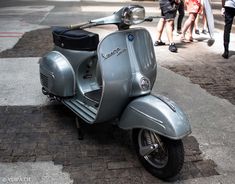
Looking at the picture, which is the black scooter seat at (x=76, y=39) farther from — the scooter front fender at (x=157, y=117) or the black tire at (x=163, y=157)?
the black tire at (x=163, y=157)

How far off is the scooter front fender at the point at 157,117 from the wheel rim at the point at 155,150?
15 centimetres

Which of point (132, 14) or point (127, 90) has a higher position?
point (132, 14)

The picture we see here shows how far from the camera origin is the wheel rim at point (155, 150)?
336 cm

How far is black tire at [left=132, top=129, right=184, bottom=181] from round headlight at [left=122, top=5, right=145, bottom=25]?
1003 millimetres

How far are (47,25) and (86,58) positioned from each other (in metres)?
7.72

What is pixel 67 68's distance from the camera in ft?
13.8

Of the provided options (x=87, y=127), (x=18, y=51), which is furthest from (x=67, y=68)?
(x=18, y=51)

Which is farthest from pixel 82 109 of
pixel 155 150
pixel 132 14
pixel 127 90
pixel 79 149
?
pixel 132 14

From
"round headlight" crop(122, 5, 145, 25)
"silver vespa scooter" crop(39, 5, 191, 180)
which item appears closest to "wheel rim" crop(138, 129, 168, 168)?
"silver vespa scooter" crop(39, 5, 191, 180)

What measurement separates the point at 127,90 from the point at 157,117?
19.4 inches

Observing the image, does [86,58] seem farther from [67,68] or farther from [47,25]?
Result: [47,25]

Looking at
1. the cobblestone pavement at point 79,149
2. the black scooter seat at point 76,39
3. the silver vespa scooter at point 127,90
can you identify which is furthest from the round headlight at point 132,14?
the cobblestone pavement at point 79,149

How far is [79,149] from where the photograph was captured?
3809 millimetres

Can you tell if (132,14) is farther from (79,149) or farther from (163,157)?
(79,149)
